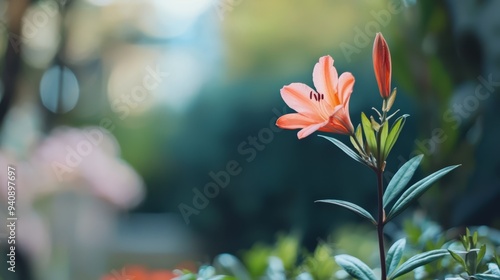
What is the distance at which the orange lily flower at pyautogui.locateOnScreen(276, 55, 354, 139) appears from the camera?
0.37 meters

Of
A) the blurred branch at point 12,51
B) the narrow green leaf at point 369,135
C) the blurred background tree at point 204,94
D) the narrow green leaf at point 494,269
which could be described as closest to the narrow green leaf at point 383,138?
the narrow green leaf at point 369,135

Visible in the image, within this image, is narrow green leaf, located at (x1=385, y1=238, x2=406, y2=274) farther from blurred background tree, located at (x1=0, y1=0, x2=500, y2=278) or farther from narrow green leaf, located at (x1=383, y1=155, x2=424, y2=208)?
blurred background tree, located at (x1=0, y1=0, x2=500, y2=278)

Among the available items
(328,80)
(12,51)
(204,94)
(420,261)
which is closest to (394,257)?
(420,261)

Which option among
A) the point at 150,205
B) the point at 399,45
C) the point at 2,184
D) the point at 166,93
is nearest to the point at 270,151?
the point at 166,93

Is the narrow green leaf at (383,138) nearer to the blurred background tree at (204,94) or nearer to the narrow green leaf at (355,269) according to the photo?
the narrow green leaf at (355,269)

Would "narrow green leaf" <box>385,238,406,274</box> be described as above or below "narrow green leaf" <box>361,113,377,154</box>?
below

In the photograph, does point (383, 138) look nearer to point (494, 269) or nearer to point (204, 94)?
point (494, 269)

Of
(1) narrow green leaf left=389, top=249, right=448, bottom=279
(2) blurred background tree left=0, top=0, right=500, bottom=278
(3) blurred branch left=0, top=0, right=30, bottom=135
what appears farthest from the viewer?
(2) blurred background tree left=0, top=0, right=500, bottom=278

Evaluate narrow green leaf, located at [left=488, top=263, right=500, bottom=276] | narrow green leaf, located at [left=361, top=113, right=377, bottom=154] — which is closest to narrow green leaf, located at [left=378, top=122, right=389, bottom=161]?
narrow green leaf, located at [left=361, top=113, right=377, bottom=154]

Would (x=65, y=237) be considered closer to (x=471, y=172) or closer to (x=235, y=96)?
(x=235, y=96)

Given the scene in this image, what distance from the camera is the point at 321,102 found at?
1.28ft

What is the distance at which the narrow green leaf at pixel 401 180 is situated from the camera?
14.6 inches

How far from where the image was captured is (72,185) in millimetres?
1104

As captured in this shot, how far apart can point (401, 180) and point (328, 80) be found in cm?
9
